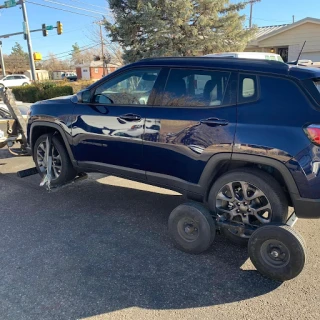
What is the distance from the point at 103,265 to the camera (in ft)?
10.5

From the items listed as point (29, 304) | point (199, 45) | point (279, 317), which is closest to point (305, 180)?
point (279, 317)

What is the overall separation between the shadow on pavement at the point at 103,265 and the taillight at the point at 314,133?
1351 mm

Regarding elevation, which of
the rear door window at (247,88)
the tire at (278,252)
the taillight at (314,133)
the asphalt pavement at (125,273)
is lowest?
the asphalt pavement at (125,273)

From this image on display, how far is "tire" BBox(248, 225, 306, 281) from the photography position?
2775 millimetres

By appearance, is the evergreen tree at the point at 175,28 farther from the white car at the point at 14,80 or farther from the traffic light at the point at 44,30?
the white car at the point at 14,80

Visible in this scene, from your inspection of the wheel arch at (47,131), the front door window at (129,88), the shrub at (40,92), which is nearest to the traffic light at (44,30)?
the shrub at (40,92)

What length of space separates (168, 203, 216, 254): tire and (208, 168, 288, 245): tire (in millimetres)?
164

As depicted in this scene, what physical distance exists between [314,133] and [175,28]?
46.5 feet

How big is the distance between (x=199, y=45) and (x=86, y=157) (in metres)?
13.3

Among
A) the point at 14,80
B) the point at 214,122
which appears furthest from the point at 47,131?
the point at 14,80

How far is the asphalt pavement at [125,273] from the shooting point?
2615 millimetres

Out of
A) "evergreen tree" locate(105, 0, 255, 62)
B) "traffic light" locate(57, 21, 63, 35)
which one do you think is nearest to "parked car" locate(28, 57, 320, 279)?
"evergreen tree" locate(105, 0, 255, 62)

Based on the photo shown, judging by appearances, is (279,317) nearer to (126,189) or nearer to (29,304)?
(29,304)

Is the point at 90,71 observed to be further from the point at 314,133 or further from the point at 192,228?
the point at 314,133
